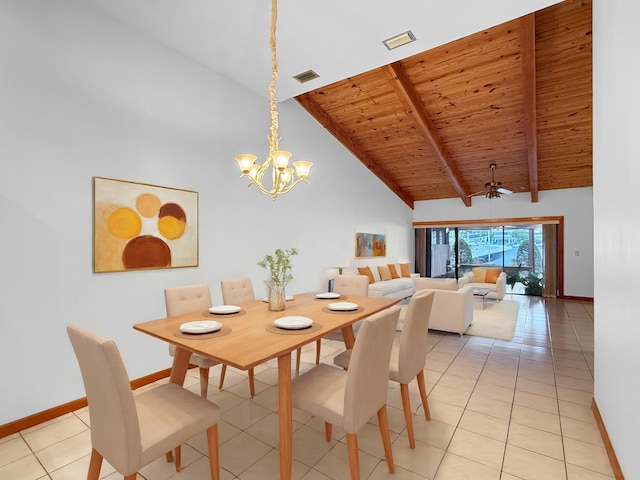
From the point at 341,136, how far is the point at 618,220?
16.0 feet

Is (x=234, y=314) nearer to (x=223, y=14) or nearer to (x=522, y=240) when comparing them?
(x=223, y=14)

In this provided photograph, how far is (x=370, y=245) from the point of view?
7148mm

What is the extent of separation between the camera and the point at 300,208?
494 centimetres

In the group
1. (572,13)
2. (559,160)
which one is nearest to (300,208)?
(572,13)

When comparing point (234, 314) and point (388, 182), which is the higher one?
point (388, 182)

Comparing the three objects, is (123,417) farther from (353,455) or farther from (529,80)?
(529,80)

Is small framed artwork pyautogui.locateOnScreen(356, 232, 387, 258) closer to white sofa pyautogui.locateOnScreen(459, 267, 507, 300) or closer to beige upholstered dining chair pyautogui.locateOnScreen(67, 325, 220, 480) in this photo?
white sofa pyautogui.locateOnScreen(459, 267, 507, 300)

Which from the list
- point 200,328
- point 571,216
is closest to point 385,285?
point 571,216

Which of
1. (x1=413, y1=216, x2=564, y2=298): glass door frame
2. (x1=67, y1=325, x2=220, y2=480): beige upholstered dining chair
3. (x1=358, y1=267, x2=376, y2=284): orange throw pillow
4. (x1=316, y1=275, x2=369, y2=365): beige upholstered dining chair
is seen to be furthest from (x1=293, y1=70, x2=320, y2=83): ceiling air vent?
(x1=413, y1=216, x2=564, y2=298): glass door frame

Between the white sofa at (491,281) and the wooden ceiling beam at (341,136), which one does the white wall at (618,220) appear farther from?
the white sofa at (491,281)

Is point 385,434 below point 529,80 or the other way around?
below

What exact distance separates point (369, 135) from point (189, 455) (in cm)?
572

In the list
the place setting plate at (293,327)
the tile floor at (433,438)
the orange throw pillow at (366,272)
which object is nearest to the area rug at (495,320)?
the tile floor at (433,438)

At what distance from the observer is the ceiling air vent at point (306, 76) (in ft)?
12.0
